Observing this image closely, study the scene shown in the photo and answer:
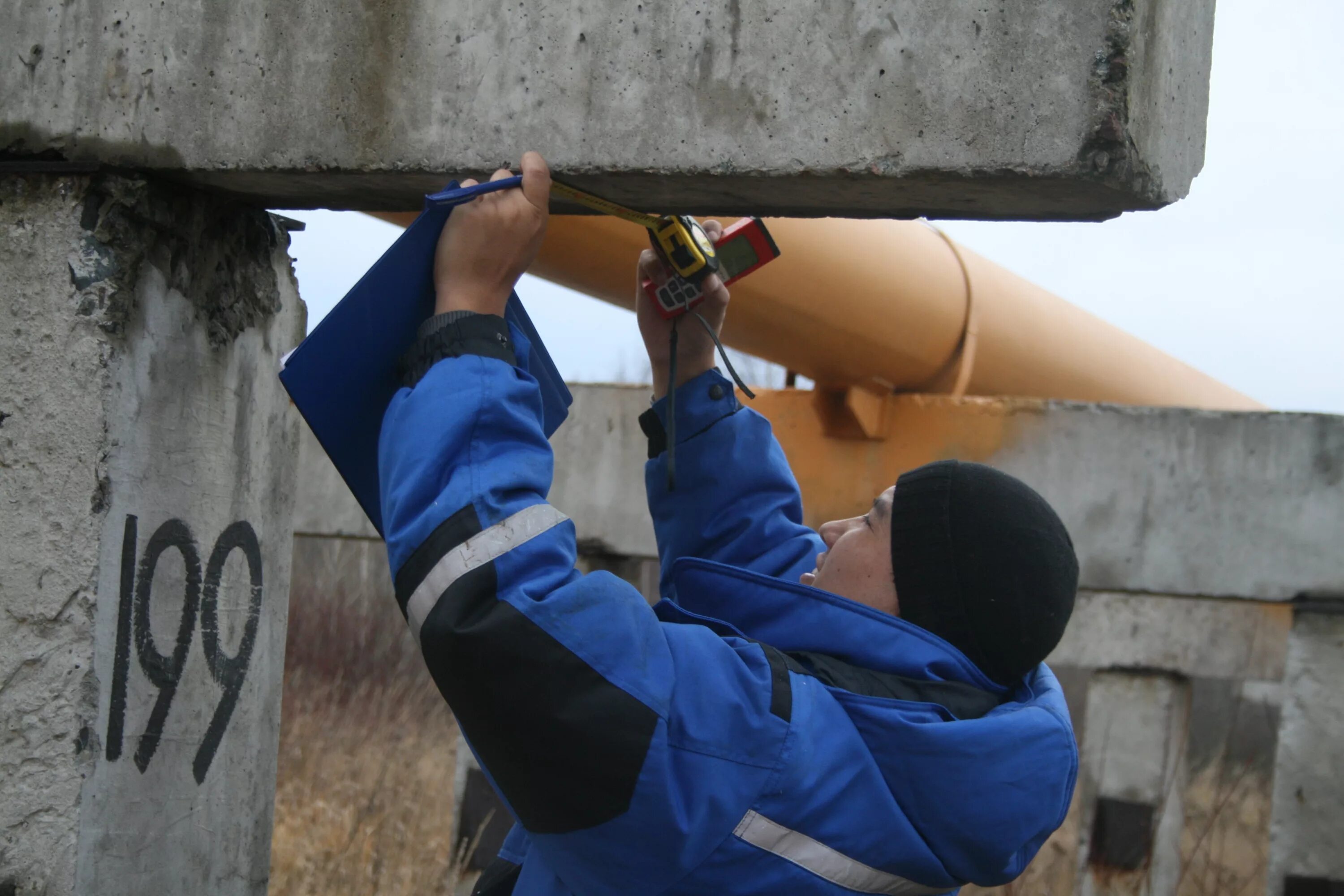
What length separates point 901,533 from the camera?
5.13 feet

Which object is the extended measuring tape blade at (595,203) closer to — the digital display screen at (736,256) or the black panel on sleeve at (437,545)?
the digital display screen at (736,256)

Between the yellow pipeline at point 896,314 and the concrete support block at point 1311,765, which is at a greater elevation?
the yellow pipeline at point 896,314

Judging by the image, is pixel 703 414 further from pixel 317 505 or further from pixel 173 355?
pixel 317 505

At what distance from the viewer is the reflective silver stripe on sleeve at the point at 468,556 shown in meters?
1.23

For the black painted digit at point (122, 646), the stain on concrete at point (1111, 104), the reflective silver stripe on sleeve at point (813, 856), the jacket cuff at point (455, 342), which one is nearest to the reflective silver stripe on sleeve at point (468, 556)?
the jacket cuff at point (455, 342)

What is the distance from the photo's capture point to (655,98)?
1.48m

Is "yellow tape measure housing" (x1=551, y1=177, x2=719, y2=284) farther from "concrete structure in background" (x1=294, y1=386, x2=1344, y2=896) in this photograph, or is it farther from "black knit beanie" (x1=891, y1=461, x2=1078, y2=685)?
"concrete structure in background" (x1=294, y1=386, x2=1344, y2=896)

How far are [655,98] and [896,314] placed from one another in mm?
2195

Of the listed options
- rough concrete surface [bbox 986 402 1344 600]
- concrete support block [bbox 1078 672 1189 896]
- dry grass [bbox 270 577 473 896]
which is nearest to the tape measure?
rough concrete surface [bbox 986 402 1344 600]

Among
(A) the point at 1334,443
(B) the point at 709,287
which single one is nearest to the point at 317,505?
(B) the point at 709,287

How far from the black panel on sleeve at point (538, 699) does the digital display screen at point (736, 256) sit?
0.85m

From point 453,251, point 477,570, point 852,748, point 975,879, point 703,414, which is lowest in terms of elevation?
point 975,879

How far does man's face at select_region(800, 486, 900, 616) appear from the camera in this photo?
5.15ft

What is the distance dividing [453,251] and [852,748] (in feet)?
2.45
